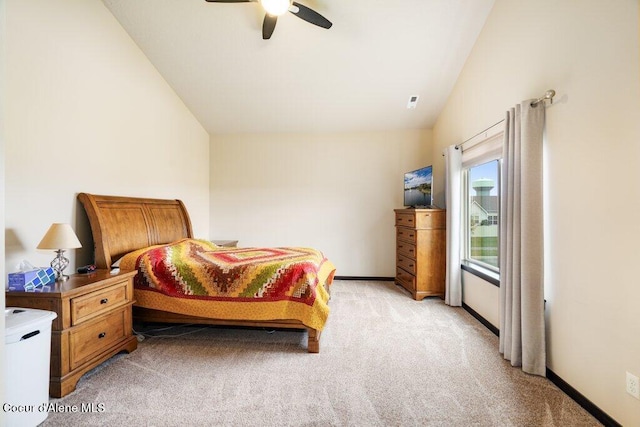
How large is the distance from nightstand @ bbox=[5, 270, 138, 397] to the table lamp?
Answer: 132 millimetres

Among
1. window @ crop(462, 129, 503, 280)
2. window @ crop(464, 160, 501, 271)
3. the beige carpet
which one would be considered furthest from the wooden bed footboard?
window @ crop(464, 160, 501, 271)

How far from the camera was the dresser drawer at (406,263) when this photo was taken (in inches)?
160

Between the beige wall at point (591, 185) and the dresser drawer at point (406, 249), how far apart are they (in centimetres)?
196

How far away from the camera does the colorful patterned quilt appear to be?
8.38 ft

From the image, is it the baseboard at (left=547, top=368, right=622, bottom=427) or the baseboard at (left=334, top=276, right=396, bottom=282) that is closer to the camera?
the baseboard at (left=547, top=368, right=622, bottom=427)

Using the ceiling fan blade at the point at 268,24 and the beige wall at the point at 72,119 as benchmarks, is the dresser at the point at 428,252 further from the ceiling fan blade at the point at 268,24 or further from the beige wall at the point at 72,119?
the beige wall at the point at 72,119

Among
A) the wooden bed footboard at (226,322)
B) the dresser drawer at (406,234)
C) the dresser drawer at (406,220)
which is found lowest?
the wooden bed footboard at (226,322)

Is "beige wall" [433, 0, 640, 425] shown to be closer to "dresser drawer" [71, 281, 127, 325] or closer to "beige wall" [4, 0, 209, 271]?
"dresser drawer" [71, 281, 127, 325]

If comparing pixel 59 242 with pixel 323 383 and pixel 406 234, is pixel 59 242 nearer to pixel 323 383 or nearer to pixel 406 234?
pixel 323 383

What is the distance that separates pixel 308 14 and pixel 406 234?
3.11 m

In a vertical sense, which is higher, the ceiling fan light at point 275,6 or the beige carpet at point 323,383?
the ceiling fan light at point 275,6

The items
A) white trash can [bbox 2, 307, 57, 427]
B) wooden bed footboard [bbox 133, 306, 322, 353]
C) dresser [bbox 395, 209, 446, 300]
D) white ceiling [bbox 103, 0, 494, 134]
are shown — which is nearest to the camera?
white trash can [bbox 2, 307, 57, 427]

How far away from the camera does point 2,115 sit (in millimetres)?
1206

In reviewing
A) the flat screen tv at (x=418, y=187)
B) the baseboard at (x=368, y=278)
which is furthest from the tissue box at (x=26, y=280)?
the flat screen tv at (x=418, y=187)
